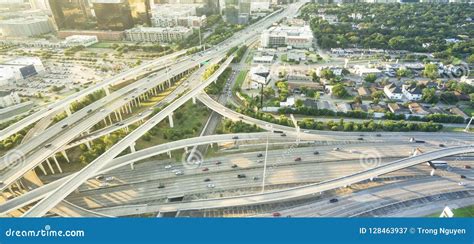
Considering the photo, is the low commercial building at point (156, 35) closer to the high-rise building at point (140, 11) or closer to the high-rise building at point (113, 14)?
the high-rise building at point (113, 14)

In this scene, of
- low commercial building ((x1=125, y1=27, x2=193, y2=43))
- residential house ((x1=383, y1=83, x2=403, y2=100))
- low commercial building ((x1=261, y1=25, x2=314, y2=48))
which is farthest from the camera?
low commercial building ((x1=125, y1=27, x2=193, y2=43))

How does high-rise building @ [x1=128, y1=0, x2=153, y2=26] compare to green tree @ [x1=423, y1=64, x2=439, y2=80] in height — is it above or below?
above

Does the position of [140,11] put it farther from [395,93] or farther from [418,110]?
[418,110]

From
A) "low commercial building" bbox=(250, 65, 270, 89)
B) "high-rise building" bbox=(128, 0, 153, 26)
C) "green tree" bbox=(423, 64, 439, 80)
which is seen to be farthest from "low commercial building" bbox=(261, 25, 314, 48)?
"high-rise building" bbox=(128, 0, 153, 26)

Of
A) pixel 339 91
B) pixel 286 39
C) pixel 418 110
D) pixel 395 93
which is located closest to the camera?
pixel 418 110

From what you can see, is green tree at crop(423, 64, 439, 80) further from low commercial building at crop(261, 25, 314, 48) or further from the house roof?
low commercial building at crop(261, 25, 314, 48)

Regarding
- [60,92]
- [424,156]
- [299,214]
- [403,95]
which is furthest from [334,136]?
[60,92]

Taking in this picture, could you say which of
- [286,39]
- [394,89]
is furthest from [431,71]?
[286,39]
